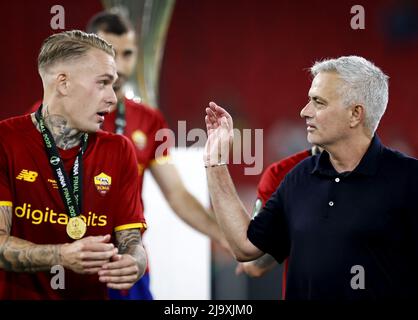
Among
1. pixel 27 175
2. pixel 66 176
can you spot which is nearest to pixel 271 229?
pixel 66 176

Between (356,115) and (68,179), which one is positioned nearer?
(68,179)

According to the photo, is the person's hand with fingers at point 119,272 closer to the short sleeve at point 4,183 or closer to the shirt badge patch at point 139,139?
the short sleeve at point 4,183

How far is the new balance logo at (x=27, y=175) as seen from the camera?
239 centimetres

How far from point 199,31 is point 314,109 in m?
3.37

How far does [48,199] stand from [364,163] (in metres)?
1.03

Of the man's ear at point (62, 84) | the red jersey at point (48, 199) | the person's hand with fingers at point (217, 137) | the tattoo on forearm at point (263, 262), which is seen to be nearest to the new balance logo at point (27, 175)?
the red jersey at point (48, 199)

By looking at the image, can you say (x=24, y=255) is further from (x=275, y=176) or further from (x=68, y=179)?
(x=275, y=176)

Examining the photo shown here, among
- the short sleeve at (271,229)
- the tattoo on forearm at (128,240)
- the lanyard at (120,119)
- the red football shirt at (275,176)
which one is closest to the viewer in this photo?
the tattoo on forearm at (128,240)

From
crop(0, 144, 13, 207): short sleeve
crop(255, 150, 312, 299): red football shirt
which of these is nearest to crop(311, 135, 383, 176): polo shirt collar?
crop(255, 150, 312, 299): red football shirt

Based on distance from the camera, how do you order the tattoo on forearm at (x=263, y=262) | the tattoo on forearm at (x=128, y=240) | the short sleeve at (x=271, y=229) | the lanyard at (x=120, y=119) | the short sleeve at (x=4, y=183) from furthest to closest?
1. the lanyard at (x=120, y=119)
2. the tattoo on forearm at (x=263, y=262)
3. the short sleeve at (x=271, y=229)
4. the tattoo on forearm at (x=128, y=240)
5. the short sleeve at (x=4, y=183)

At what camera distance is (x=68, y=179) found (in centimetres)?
241

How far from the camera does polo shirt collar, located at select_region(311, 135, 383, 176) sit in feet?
8.03
